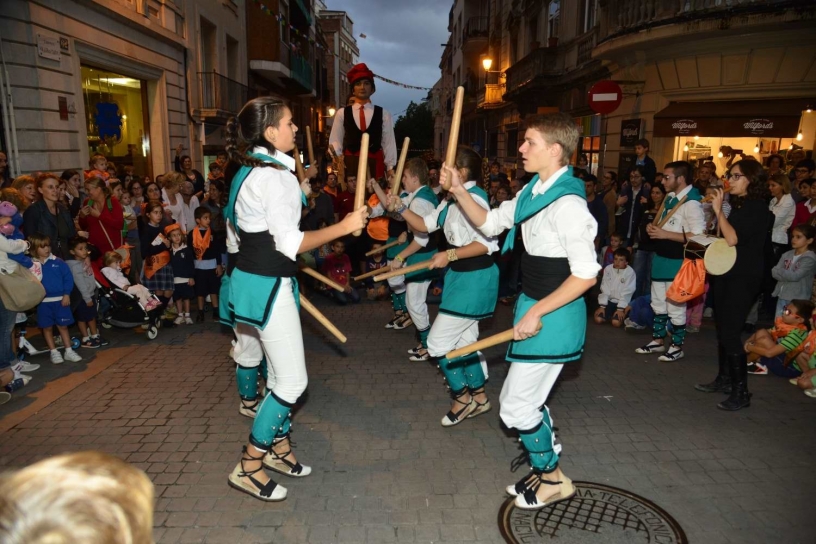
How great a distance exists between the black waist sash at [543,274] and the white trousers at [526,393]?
437 mm

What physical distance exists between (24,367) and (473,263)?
473 centimetres

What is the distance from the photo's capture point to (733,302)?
15.7ft

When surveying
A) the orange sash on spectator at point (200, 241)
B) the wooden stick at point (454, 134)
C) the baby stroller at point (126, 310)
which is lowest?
the baby stroller at point (126, 310)

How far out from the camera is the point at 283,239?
3160 mm

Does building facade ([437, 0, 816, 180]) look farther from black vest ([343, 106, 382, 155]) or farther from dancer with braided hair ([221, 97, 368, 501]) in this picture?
dancer with braided hair ([221, 97, 368, 501])

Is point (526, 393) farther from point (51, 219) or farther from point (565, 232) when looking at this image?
point (51, 219)

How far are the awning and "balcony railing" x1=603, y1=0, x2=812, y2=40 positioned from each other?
1872mm

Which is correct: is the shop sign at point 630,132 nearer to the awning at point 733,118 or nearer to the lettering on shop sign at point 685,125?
the awning at point 733,118

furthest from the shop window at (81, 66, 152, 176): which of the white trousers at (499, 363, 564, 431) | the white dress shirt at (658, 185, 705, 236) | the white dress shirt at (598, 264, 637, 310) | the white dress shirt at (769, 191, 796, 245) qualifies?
the white dress shirt at (769, 191, 796, 245)

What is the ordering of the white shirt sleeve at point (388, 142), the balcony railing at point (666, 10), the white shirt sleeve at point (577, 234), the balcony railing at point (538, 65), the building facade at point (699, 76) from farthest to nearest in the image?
the balcony railing at point (538, 65) → the building facade at point (699, 76) → the balcony railing at point (666, 10) → the white shirt sleeve at point (388, 142) → the white shirt sleeve at point (577, 234)

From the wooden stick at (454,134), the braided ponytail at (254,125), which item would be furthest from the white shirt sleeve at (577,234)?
the braided ponytail at (254,125)

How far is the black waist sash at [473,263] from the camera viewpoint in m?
4.42

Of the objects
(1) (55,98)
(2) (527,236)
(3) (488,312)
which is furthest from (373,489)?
(1) (55,98)

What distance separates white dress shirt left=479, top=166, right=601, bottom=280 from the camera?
9.76 feet
